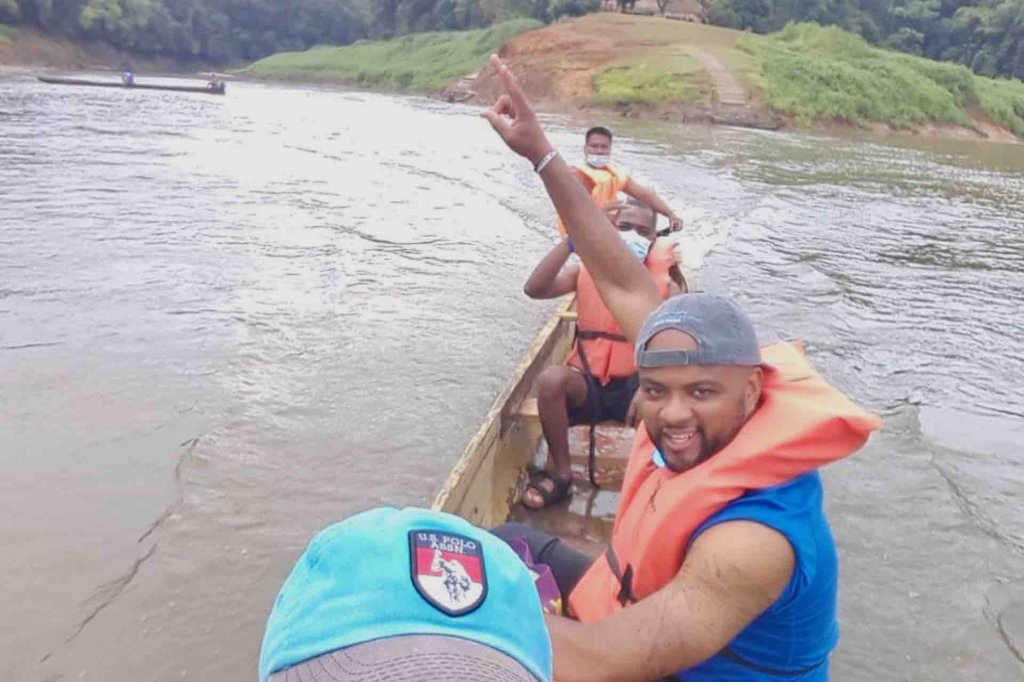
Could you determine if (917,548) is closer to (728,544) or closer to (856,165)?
(728,544)

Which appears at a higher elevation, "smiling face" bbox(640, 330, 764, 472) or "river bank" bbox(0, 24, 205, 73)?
"smiling face" bbox(640, 330, 764, 472)

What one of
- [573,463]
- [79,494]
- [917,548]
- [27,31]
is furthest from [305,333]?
[27,31]

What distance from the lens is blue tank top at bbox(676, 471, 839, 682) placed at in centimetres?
198

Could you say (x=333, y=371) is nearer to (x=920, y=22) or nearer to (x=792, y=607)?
(x=792, y=607)

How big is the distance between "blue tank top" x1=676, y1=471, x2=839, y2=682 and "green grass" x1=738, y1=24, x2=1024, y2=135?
3107 cm

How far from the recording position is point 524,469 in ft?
15.3

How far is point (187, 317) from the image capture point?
310 inches

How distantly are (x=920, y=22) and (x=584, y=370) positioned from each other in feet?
188

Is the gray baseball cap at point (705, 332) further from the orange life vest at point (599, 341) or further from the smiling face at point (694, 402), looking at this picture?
the orange life vest at point (599, 341)

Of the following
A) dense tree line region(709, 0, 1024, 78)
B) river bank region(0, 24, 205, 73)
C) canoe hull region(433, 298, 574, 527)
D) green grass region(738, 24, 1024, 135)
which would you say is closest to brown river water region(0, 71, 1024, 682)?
canoe hull region(433, 298, 574, 527)

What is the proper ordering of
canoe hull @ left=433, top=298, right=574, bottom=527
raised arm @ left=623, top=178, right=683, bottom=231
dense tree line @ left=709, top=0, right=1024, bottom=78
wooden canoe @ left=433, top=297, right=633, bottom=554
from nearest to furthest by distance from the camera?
canoe hull @ left=433, top=298, right=574, bottom=527 < wooden canoe @ left=433, top=297, right=633, bottom=554 < raised arm @ left=623, top=178, right=683, bottom=231 < dense tree line @ left=709, top=0, right=1024, bottom=78

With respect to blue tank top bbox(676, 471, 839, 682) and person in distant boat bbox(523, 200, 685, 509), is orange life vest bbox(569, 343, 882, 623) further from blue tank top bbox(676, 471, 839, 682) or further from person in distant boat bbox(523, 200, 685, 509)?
person in distant boat bbox(523, 200, 685, 509)

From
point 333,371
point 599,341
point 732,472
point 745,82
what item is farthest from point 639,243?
point 745,82

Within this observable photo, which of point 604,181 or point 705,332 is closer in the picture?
point 705,332
